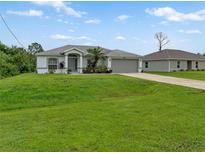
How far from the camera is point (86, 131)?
8.01 metres

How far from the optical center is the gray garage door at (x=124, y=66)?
40000 millimetres

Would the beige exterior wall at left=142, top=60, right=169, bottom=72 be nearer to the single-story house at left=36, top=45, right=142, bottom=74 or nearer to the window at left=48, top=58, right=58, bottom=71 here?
the single-story house at left=36, top=45, right=142, bottom=74

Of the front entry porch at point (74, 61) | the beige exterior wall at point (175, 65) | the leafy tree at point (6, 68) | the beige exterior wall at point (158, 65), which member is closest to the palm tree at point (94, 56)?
the front entry porch at point (74, 61)

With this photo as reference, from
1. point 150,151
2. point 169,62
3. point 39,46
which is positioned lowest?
point 150,151

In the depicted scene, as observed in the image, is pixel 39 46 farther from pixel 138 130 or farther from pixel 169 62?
pixel 138 130

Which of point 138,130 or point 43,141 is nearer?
point 43,141

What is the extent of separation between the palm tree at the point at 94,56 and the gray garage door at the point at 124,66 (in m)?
3.33

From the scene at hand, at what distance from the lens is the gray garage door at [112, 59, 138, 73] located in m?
40.0

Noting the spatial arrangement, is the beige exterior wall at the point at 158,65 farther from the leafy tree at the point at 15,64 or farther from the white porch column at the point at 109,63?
the leafy tree at the point at 15,64

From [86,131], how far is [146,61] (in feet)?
140

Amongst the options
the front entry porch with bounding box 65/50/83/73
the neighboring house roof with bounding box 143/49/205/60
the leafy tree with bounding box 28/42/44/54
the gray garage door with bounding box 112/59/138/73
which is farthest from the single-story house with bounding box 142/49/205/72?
the leafy tree with bounding box 28/42/44/54

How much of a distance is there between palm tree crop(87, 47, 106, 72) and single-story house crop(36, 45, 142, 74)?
83 centimetres

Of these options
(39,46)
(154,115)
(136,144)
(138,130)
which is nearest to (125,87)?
(154,115)

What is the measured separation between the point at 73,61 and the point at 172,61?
17118 millimetres
